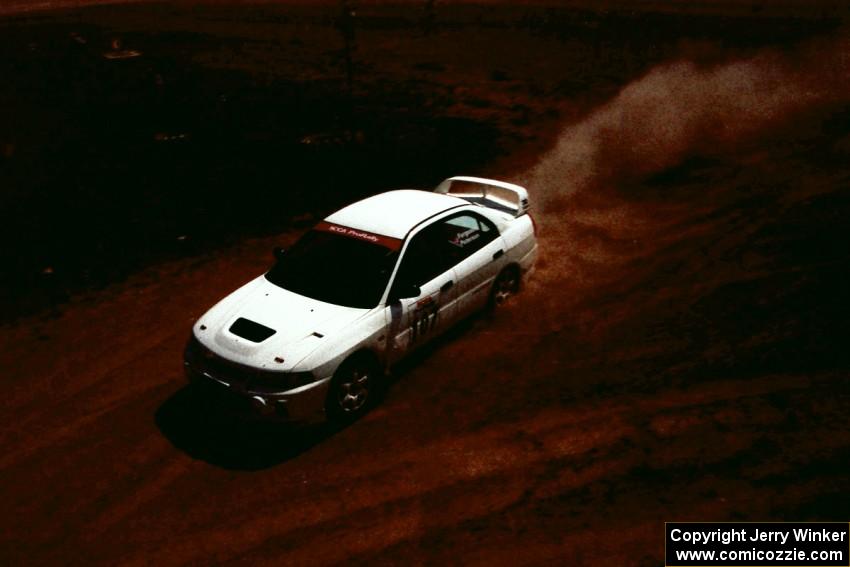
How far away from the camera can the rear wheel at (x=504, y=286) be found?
28.6ft

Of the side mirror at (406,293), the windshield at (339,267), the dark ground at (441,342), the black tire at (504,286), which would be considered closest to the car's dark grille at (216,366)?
the dark ground at (441,342)

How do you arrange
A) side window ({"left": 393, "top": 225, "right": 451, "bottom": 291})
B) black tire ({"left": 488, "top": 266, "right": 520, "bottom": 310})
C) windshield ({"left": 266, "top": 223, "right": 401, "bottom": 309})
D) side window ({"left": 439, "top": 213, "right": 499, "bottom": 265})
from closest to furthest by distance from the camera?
windshield ({"left": 266, "top": 223, "right": 401, "bottom": 309}), side window ({"left": 393, "top": 225, "right": 451, "bottom": 291}), side window ({"left": 439, "top": 213, "right": 499, "bottom": 265}), black tire ({"left": 488, "top": 266, "right": 520, "bottom": 310})

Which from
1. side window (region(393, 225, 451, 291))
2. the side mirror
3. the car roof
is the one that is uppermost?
the car roof

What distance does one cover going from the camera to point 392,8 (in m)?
26.7

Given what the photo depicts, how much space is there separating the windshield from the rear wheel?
1.75m

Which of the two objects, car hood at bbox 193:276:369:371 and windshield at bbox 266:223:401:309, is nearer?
car hood at bbox 193:276:369:371

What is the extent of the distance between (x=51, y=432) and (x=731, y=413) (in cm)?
656

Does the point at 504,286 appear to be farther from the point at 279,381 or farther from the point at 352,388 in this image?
the point at 279,381

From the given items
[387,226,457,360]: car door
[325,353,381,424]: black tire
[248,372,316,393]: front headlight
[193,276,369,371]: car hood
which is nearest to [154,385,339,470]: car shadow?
[325,353,381,424]: black tire

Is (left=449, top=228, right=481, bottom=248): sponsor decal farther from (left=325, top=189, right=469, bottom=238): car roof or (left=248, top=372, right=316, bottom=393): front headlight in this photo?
(left=248, top=372, right=316, bottom=393): front headlight

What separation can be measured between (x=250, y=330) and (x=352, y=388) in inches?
44.0

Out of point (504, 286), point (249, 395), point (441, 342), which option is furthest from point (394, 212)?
Result: point (249, 395)

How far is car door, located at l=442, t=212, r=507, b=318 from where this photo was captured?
8023 mm

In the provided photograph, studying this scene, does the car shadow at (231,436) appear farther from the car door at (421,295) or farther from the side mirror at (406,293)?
the side mirror at (406,293)
